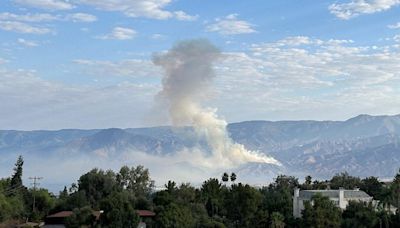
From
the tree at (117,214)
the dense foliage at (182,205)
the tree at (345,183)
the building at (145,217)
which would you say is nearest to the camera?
the tree at (117,214)

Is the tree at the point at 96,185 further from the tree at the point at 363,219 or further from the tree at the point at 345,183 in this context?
the tree at the point at 345,183

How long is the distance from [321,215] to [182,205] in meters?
19.4

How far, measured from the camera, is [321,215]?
83.1 m

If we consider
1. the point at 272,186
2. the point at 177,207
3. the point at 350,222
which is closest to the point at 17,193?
the point at 177,207

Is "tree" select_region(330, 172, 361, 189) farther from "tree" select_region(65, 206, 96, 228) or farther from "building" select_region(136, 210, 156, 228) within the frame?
"tree" select_region(65, 206, 96, 228)

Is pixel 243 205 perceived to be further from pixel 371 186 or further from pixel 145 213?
pixel 371 186

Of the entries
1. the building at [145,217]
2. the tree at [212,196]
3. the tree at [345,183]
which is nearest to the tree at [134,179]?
the tree at [212,196]

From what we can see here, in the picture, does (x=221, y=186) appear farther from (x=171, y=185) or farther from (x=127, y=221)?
(x=127, y=221)

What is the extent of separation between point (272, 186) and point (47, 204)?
70331 millimetres

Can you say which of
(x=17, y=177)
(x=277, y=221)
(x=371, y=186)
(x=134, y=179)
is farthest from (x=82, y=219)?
(x=371, y=186)

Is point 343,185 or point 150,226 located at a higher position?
point 343,185

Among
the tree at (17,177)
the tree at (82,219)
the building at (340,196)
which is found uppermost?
the tree at (17,177)

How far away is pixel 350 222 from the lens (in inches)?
3388

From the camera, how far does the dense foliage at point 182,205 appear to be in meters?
82.1
